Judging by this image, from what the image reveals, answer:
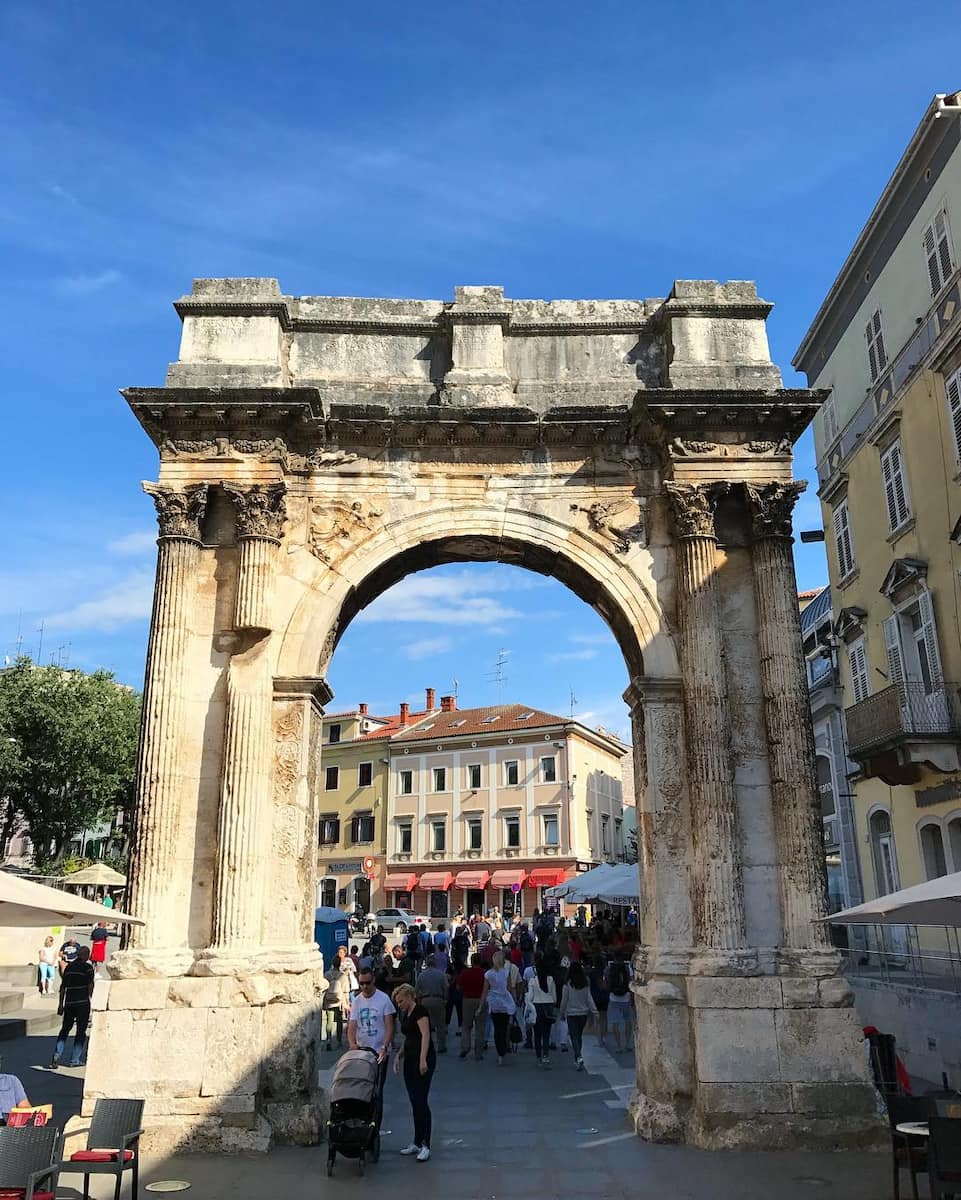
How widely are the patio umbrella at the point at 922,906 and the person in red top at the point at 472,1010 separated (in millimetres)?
6968

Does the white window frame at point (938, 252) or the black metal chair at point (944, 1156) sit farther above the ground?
the white window frame at point (938, 252)

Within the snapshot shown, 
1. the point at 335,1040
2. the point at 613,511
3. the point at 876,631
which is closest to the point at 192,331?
the point at 613,511

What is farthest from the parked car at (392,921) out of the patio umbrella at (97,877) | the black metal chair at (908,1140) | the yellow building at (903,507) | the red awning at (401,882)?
the black metal chair at (908,1140)

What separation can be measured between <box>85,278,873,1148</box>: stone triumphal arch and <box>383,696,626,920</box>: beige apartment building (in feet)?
102

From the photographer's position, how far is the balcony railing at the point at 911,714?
1556 centimetres

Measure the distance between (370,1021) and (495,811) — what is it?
34633mm

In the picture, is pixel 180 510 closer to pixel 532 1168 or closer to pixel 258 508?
pixel 258 508

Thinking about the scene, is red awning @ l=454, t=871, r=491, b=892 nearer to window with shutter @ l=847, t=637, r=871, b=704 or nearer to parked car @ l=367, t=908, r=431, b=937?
parked car @ l=367, t=908, r=431, b=937

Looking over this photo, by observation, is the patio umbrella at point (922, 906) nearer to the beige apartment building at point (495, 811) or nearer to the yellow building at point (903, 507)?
the yellow building at point (903, 507)

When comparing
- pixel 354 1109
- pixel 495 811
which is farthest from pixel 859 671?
pixel 495 811

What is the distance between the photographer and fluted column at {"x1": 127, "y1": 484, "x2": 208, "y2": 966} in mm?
9500

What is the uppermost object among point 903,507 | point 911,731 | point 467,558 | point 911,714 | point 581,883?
point 903,507

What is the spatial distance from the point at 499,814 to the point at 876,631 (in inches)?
Answer: 1035

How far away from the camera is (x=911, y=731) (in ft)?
51.0
